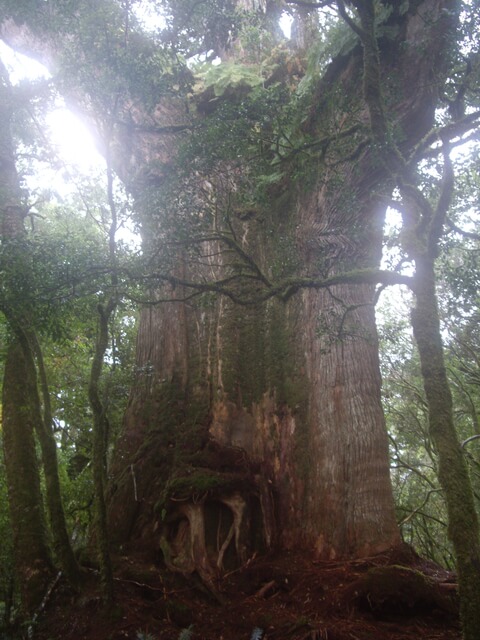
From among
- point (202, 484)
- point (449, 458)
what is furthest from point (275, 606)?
point (449, 458)

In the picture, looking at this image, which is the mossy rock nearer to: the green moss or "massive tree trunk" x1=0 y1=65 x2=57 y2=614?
the green moss

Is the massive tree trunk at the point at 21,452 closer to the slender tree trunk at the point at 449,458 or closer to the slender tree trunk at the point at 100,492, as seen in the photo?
the slender tree trunk at the point at 100,492

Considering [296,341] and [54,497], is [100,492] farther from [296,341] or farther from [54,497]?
[296,341]

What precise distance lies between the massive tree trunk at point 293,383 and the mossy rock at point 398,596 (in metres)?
0.55

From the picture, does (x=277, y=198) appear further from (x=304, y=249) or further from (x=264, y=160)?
(x=264, y=160)

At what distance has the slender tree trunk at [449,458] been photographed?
9.77ft

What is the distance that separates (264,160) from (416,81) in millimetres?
1902

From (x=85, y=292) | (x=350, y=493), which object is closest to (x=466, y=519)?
(x=350, y=493)

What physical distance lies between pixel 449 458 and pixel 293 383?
314cm

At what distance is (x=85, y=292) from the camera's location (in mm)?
4859

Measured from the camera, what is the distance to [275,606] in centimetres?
464

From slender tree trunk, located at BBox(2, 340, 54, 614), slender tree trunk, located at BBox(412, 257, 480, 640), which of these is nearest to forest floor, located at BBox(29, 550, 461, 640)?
slender tree trunk, located at BBox(2, 340, 54, 614)

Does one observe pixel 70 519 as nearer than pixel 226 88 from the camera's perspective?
No

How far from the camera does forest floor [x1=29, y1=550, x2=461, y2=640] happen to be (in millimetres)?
4172
